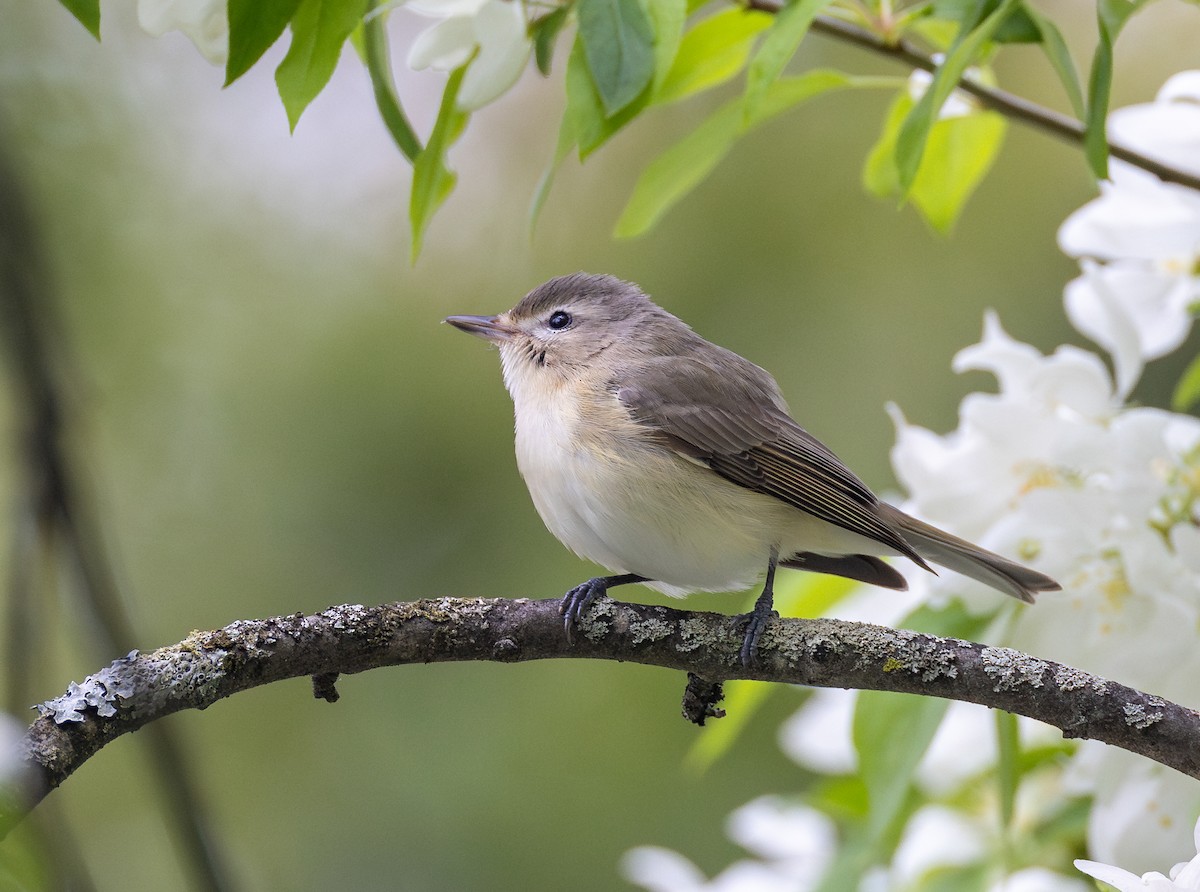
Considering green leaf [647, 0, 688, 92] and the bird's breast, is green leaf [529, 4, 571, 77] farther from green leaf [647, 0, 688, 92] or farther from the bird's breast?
the bird's breast

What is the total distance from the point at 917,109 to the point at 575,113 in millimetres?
411

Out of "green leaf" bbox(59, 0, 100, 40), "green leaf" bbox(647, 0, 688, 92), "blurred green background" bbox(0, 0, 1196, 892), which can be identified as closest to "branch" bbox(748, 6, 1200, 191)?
"green leaf" bbox(647, 0, 688, 92)

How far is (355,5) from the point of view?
136 centimetres

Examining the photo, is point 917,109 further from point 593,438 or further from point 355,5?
point 593,438

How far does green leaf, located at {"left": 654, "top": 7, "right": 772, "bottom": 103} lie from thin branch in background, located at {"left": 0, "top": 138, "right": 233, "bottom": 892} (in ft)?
2.97

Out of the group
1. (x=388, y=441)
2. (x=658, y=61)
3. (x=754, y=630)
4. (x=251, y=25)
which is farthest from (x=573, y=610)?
(x=388, y=441)

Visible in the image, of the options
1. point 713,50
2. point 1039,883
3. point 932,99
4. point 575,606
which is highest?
point 713,50

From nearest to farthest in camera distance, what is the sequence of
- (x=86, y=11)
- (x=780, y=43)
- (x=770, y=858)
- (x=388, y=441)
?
(x=86, y=11) < (x=780, y=43) < (x=770, y=858) < (x=388, y=441)

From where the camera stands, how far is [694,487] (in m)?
2.19

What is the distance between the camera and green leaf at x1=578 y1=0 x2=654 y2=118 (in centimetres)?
139

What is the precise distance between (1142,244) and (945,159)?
38cm

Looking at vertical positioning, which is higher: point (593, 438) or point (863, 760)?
point (593, 438)

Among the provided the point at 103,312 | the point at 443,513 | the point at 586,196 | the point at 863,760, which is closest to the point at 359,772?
the point at 443,513

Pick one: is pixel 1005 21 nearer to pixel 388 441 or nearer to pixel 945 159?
pixel 945 159
